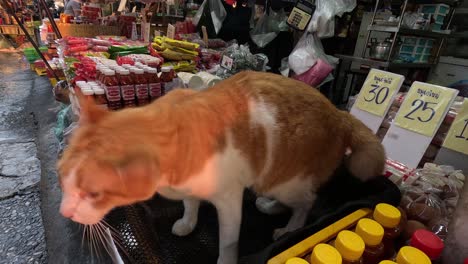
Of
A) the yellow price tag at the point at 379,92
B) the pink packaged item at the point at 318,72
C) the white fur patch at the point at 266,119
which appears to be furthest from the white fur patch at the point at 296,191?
the pink packaged item at the point at 318,72

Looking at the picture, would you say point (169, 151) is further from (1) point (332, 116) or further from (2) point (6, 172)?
(2) point (6, 172)

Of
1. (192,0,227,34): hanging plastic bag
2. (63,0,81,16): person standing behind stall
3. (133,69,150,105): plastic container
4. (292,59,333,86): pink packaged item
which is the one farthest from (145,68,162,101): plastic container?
(63,0,81,16): person standing behind stall

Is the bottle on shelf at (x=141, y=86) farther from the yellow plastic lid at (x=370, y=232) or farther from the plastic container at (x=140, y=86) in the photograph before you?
the yellow plastic lid at (x=370, y=232)

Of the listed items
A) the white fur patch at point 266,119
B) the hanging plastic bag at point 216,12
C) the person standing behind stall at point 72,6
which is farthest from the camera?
the person standing behind stall at point 72,6

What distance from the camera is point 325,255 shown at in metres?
0.46

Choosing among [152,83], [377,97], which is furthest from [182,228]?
[377,97]

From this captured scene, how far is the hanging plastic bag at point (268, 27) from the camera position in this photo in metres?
2.52

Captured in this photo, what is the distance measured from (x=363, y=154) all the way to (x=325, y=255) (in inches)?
15.8

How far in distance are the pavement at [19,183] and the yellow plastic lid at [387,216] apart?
114 centimetres

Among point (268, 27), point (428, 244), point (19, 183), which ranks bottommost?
point (19, 183)

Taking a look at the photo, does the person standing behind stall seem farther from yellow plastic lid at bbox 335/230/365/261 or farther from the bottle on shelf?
yellow plastic lid at bbox 335/230/365/261

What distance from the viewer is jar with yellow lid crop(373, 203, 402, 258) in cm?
56

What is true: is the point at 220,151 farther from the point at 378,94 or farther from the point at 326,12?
the point at 326,12

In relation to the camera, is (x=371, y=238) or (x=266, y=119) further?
(x=266, y=119)
